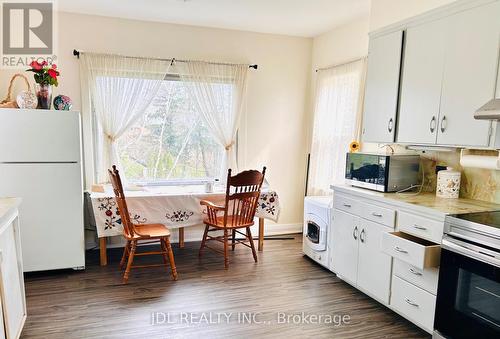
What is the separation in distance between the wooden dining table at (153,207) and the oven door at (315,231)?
1.87 feet

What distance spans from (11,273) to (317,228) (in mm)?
2574

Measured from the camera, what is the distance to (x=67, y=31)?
377 centimetres

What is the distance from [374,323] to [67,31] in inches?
158

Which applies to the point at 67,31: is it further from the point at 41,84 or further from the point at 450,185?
the point at 450,185

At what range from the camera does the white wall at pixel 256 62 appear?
3838 mm

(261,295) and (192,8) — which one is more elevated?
(192,8)

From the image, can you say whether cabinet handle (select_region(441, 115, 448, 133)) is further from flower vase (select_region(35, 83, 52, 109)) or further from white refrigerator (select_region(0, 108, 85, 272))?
flower vase (select_region(35, 83, 52, 109))

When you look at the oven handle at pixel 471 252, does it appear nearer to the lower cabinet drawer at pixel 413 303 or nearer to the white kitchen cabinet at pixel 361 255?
the lower cabinet drawer at pixel 413 303

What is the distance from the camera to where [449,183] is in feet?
8.81

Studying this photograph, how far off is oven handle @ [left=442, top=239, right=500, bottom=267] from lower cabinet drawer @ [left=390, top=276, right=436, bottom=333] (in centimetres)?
40

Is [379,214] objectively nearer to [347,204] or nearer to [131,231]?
[347,204]

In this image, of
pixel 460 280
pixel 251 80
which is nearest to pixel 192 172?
pixel 251 80

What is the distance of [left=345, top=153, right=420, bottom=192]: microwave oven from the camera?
2885mm

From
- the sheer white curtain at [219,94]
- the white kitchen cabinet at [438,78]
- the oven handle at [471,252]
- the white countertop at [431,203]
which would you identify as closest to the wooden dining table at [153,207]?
the sheer white curtain at [219,94]
